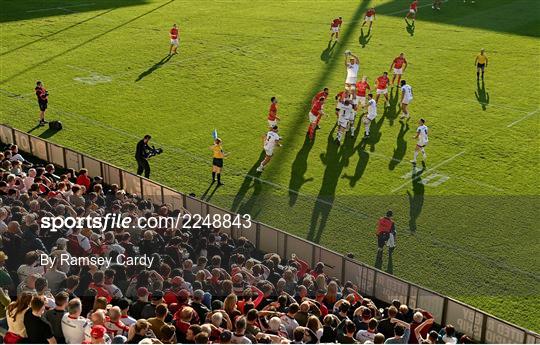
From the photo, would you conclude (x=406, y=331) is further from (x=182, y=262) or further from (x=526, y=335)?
(x=182, y=262)

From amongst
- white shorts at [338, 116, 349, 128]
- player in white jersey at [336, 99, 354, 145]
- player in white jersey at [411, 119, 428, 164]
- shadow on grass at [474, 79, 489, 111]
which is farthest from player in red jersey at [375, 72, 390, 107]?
player in white jersey at [411, 119, 428, 164]

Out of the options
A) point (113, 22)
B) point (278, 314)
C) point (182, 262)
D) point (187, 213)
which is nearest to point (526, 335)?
point (278, 314)

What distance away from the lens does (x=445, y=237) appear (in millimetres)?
18750

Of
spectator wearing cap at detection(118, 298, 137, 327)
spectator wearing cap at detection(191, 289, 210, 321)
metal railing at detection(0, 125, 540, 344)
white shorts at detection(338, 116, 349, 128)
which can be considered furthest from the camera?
white shorts at detection(338, 116, 349, 128)

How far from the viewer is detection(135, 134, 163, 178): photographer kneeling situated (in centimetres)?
2061

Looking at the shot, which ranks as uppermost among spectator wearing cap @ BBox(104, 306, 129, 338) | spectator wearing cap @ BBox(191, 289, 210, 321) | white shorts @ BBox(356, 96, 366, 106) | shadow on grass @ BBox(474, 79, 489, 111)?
spectator wearing cap @ BBox(104, 306, 129, 338)

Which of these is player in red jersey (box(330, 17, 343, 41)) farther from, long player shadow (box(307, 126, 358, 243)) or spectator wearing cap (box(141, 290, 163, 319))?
spectator wearing cap (box(141, 290, 163, 319))

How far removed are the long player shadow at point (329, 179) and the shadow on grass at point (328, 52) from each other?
9483 millimetres

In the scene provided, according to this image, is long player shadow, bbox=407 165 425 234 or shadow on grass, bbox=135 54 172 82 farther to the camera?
shadow on grass, bbox=135 54 172 82

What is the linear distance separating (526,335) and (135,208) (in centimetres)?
822

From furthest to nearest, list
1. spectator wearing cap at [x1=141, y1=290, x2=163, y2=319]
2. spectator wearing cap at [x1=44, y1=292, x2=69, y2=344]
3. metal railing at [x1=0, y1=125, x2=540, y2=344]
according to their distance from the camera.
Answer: metal railing at [x1=0, y1=125, x2=540, y2=344]
spectator wearing cap at [x1=141, y1=290, x2=163, y2=319]
spectator wearing cap at [x1=44, y1=292, x2=69, y2=344]

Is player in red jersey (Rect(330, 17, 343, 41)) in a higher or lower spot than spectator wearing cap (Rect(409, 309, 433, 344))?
higher

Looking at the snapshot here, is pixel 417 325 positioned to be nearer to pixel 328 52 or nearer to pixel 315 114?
pixel 315 114

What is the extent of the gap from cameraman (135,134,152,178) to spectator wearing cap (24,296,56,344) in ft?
36.3
